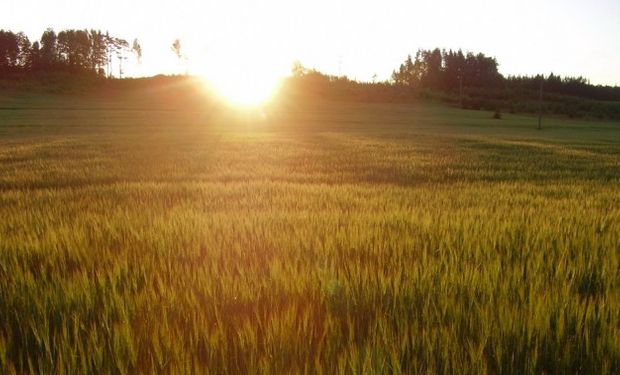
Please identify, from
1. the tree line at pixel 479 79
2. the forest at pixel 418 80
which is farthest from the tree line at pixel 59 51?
the tree line at pixel 479 79

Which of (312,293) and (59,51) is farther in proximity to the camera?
(59,51)

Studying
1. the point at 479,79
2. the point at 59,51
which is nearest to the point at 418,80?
the point at 479,79

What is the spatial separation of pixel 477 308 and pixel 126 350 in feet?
3.97

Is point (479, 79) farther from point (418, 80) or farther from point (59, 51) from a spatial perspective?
point (59, 51)

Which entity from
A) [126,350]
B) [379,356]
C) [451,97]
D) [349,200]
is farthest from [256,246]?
[451,97]

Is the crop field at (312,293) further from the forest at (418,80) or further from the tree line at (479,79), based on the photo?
the tree line at (479,79)

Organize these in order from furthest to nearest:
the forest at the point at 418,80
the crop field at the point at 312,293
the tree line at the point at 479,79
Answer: the tree line at the point at 479,79, the forest at the point at 418,80, the crop field at the point at 312,293

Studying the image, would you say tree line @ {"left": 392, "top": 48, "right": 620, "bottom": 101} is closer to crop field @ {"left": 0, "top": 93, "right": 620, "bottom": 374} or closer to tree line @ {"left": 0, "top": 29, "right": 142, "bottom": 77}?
tree line @ {"left": 0, "top": 29, "right": 142, "bottom": 77}

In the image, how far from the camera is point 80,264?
8.55ft

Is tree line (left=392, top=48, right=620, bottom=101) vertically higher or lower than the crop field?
higher

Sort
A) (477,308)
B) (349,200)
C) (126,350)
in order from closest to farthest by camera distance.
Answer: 1. (126,350)
2. (477,308)
3. (349,200)

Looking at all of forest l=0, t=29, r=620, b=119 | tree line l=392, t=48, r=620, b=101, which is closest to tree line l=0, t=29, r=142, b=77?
forest l=0, t=29, r=620, b=119

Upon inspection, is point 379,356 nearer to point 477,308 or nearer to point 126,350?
point 477,308

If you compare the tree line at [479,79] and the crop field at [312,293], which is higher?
the tree line at [479,79]
